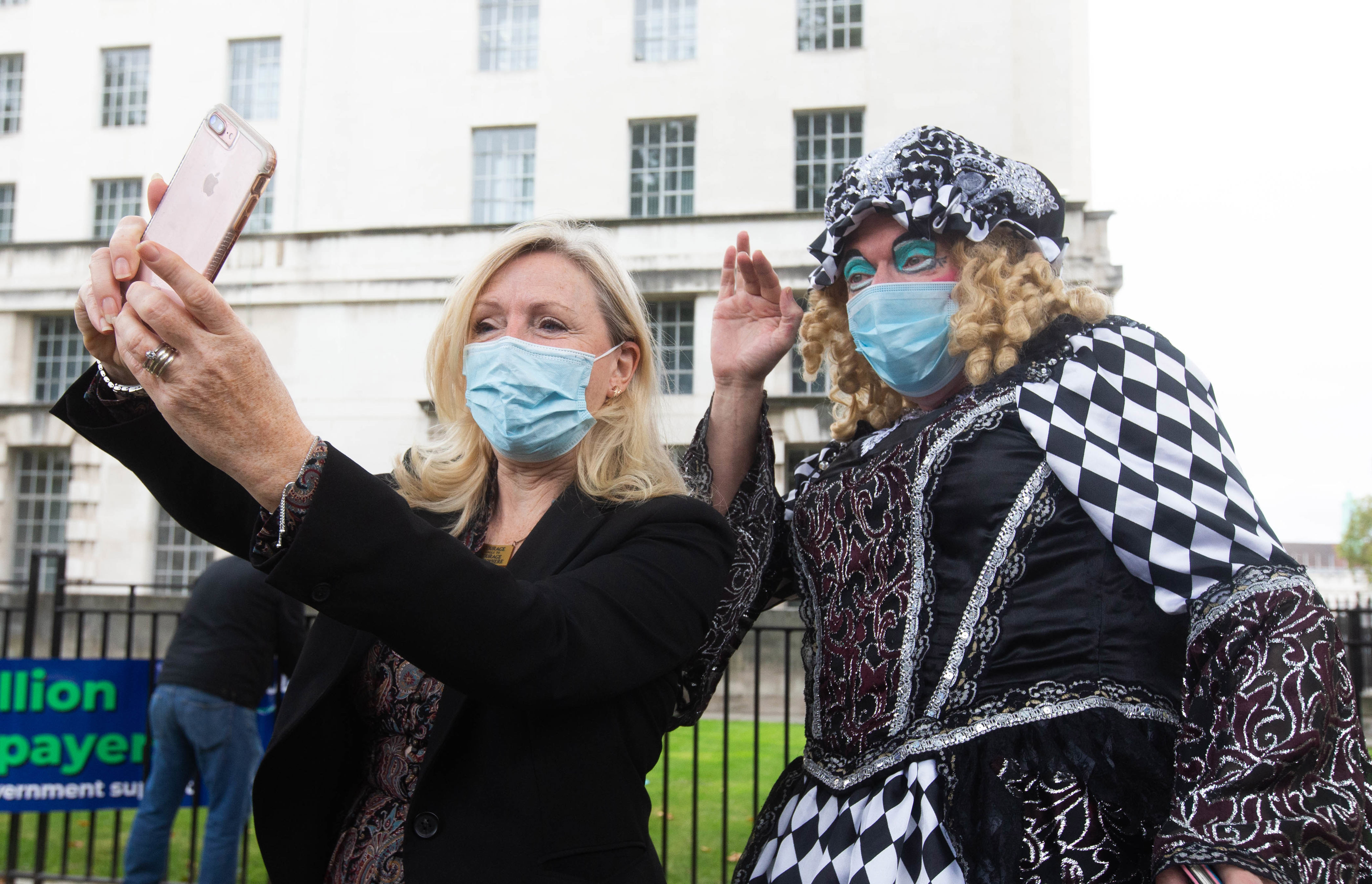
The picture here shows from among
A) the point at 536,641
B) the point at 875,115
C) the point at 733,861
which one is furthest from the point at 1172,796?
the point at 875,115

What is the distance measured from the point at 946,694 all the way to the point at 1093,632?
0.84 feet

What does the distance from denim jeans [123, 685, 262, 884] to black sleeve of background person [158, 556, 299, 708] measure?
71 mm

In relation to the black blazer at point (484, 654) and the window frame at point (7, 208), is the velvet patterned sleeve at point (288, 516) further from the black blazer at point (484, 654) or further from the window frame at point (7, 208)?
the window frame at point (7, 208)

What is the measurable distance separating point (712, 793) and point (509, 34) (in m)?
17.3

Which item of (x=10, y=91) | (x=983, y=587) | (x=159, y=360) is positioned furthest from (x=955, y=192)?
(x=10, y=91)

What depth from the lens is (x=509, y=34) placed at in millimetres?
20406

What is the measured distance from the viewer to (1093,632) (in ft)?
5.31

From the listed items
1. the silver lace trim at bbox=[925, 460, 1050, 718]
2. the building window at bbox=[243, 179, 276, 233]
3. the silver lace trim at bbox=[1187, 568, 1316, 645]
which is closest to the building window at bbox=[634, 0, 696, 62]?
the building window at bbox=[243, 179, 276, 233]

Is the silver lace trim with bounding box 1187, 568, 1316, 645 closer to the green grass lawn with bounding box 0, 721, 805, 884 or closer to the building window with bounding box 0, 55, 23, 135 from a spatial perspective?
the green grass lawn with bounding box 0, 721, 805, 884

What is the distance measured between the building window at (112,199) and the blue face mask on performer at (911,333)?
23.8 meters

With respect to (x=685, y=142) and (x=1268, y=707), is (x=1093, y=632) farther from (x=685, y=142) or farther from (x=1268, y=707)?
(x=685, y=142)

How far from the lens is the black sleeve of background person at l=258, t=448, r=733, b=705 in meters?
1.23

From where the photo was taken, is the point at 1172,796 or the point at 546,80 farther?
the point at 546,80

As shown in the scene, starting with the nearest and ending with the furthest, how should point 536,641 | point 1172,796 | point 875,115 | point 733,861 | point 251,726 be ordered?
point 536,641 → point 1172,796 → point 251,726 → point 733,861 → point 875,115
